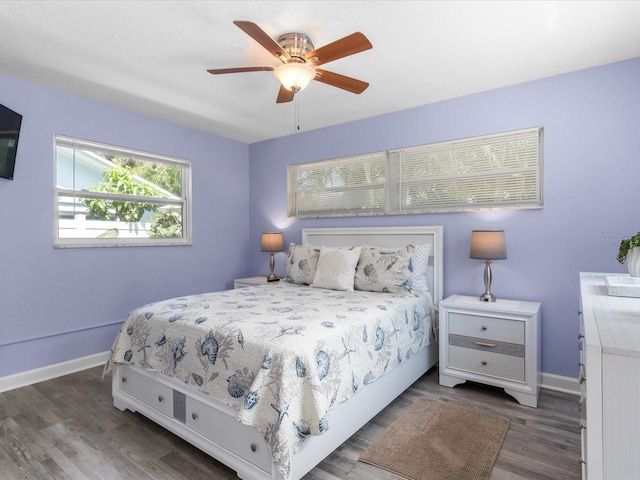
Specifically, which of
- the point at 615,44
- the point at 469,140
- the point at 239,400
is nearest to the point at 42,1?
the point at 239,400

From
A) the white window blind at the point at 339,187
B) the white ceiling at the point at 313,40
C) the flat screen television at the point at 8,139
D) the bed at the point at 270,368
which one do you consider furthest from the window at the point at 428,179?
the flat screen television at the point at 8,139

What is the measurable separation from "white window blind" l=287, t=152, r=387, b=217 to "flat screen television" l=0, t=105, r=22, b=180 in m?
2.68

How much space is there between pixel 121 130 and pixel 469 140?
11.2 feet

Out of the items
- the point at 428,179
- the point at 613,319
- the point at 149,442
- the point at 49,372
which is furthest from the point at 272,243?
the point at 613,319

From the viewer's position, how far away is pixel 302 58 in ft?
7.11

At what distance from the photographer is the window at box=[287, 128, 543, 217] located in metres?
3.01

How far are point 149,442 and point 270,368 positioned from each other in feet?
3.61

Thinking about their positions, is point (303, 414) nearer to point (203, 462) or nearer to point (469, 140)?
point (203, 462)

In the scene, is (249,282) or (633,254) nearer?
(633,254)

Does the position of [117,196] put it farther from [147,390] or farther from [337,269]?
[337,269]

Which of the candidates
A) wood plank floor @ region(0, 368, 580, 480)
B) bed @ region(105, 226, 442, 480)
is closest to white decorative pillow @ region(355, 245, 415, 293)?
bed @ region(105, 226, 442, 480)

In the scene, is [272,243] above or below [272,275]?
above

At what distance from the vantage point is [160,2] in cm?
196

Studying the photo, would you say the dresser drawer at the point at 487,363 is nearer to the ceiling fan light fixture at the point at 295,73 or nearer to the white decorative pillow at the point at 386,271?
the white decorative pillow at the point at 386,271
